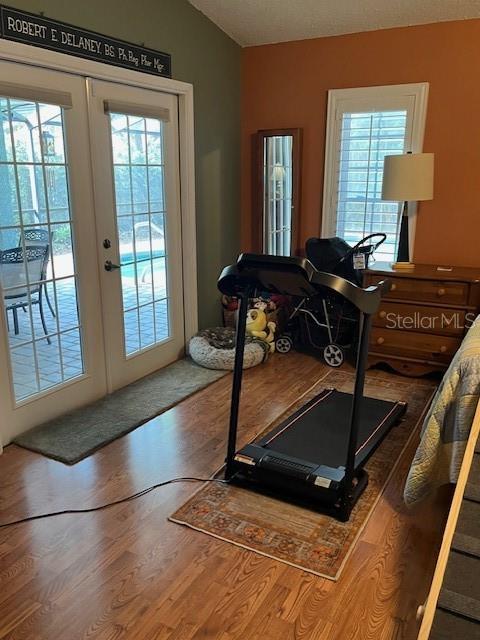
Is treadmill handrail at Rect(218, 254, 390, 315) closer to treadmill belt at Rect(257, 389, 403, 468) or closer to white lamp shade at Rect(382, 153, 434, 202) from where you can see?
treadmill belt at Rect(257, 389, 403, 468)

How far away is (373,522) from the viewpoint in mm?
2412

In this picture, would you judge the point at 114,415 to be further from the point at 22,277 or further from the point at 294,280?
the point at 294,280

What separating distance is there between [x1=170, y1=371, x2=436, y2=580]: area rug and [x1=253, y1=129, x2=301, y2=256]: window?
247 centimetres

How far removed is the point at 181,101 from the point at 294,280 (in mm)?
2455

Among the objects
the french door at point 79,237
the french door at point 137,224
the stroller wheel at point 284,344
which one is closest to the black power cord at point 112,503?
the french door at point 79,237

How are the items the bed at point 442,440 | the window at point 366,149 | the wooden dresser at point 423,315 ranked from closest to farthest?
1. the bed at point 442,440
2. the wooden dresser at point 423,315
3. the window at point 366,149

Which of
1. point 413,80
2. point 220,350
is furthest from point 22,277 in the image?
point 413,80

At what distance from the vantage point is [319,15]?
4020 mm

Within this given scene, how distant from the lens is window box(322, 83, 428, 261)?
4160 millimetres

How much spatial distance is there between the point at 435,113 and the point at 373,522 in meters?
3.09

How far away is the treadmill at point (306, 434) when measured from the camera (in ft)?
7.34

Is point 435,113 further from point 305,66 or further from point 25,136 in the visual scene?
point 25,136

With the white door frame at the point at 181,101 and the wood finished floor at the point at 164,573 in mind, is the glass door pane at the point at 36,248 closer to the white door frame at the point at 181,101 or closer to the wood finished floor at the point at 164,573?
the white door frame at the point at 181,101

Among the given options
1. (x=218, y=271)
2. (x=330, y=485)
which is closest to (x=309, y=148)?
(x=218, y=271)
